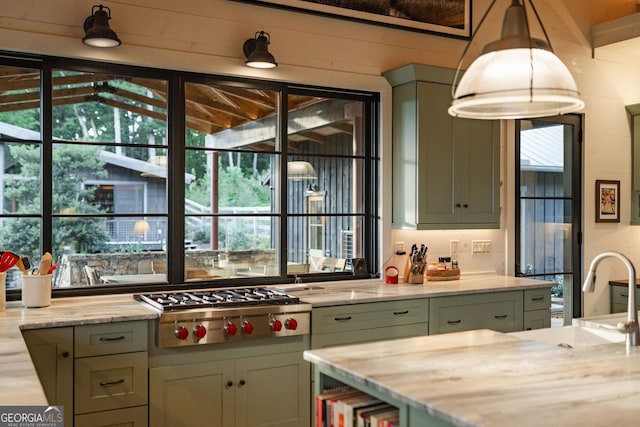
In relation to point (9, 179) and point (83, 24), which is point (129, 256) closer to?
point (9, 179)

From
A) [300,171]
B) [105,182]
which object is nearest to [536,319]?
[300,171]

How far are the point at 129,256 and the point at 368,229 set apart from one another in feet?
5.89

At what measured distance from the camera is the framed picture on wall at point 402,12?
4410 millimetres

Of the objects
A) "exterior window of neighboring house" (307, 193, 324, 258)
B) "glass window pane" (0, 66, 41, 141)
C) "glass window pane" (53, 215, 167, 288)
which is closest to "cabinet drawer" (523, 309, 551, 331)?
"exterior window of neighboring house" (307, 193, 324, 258)

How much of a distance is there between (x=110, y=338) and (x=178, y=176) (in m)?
1.19

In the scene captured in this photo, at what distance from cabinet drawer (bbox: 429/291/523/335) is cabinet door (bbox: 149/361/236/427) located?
1.49m

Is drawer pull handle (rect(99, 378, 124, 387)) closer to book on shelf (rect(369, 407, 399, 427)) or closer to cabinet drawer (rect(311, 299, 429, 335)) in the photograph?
cabinet drawer (rect(311, 299, 429, 335))

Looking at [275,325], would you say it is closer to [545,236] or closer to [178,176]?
[178,176]

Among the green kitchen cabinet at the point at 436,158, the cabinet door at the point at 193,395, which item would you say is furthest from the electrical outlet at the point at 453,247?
the cabinet door at the point at 193,395

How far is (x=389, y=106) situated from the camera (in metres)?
4.76

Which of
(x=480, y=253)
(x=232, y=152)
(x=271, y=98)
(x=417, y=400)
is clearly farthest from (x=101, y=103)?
(x=480, y=253)

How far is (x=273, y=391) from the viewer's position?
3666 mm

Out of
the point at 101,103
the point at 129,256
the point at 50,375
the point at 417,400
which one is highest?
the point at 101,103

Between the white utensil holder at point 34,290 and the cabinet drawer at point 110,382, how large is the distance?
1.56 ft
